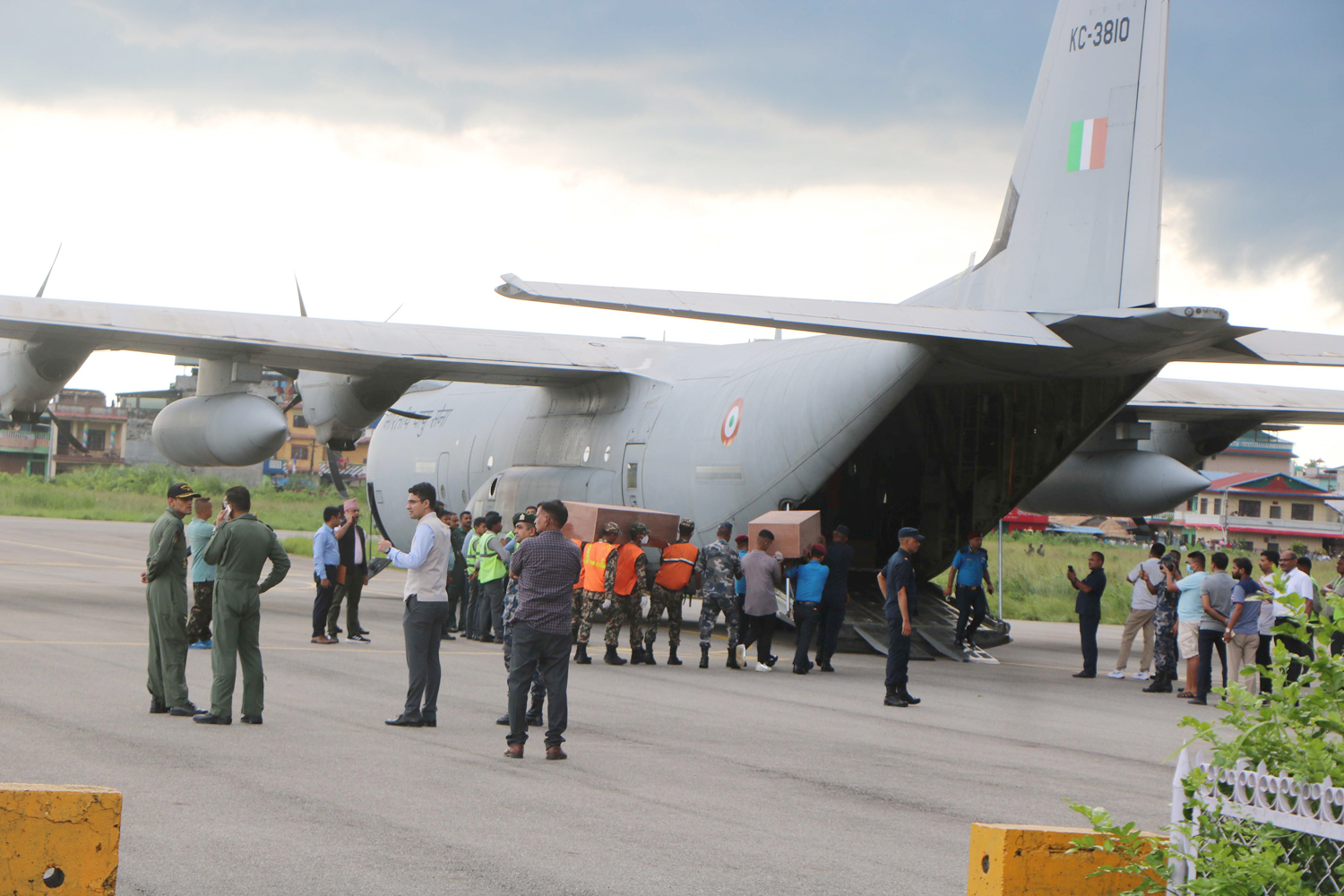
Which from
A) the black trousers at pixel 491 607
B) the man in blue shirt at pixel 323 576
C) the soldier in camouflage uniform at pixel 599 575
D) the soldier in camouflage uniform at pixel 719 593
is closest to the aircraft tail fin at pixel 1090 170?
the soldier in camouflage uniform at pixel 719 593

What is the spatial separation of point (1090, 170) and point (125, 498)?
169 feet

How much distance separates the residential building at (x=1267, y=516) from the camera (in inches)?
3091

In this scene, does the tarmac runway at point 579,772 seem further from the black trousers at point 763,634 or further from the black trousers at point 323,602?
the black trousers at point 323,602

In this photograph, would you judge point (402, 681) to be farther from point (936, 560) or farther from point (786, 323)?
point (936, 560)

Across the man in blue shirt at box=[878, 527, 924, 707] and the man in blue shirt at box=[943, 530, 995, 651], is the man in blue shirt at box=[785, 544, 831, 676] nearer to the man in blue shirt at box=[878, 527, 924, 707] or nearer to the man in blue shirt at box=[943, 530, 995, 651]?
the man in blue shirt at box=[878, 527, 924, 707]

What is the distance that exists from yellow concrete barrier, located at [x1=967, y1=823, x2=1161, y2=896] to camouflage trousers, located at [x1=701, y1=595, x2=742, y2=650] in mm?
10085

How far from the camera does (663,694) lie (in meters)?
12.0

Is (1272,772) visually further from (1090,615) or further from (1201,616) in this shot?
(1090,615)

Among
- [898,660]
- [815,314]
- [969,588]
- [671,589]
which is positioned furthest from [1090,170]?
[671,589]

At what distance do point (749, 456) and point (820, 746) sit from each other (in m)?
7.06

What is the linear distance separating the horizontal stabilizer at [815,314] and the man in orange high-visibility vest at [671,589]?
3.32m

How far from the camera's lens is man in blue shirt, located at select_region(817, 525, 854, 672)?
14.6 meters

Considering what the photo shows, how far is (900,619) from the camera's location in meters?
12.2

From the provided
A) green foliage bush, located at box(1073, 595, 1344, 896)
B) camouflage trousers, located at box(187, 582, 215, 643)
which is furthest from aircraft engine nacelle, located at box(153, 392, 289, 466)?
green foliage bush, located at box(1073, 595, 1344, 896)
